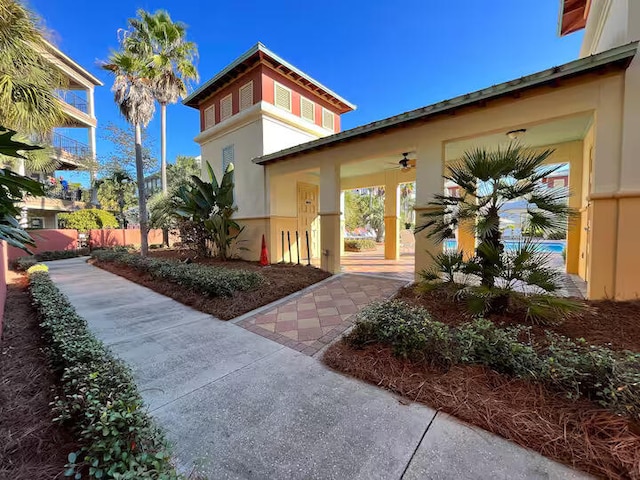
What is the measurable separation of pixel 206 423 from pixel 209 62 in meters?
15.7

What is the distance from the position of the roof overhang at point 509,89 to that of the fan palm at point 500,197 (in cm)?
179

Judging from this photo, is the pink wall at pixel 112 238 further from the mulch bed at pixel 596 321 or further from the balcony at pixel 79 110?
the mulch bed at pixel 596 321

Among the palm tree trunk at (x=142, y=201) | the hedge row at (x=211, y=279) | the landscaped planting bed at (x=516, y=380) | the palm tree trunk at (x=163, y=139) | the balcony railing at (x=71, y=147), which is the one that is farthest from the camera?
the balcony railing at (x=71, y=147)

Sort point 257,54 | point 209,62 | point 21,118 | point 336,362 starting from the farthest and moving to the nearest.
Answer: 1. point 209,62
2. point 257,54
3. point 21,118
4. point 336,362

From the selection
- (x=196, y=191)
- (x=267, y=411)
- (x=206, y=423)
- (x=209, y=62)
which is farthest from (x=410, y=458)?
(x=209, y=62)

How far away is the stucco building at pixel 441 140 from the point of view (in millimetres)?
4188

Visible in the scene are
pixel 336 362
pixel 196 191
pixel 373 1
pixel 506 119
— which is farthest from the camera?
pixel 196 191

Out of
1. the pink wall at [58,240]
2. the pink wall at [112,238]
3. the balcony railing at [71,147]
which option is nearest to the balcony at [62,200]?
the balcony railing at [71,147]

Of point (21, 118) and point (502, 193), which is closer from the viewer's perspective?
point (502, 193)

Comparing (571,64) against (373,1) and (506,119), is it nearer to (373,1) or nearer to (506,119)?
(506,119)

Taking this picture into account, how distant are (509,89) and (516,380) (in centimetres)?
489

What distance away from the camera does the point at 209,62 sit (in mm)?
13047

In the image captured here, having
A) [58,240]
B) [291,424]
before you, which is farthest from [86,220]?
[291,424]


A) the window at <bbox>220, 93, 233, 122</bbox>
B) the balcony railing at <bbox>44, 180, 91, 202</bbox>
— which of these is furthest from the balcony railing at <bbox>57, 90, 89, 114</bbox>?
the window at <bbox>220, 93, 233, 122</bbox>
